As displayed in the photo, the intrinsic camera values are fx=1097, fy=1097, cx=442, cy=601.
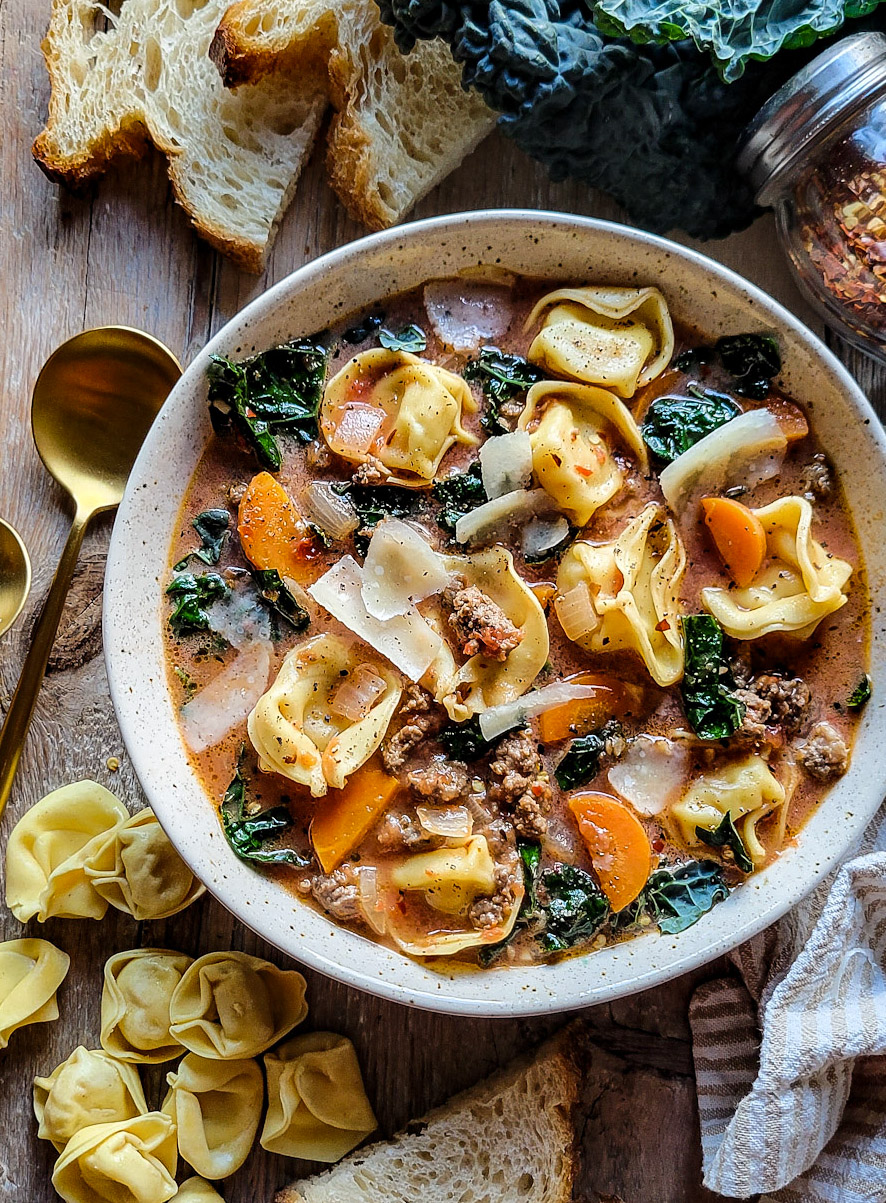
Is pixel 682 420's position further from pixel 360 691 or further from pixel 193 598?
pixel 193 598

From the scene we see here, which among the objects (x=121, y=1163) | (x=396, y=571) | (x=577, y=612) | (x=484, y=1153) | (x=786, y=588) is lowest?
(x=121, y=1163)

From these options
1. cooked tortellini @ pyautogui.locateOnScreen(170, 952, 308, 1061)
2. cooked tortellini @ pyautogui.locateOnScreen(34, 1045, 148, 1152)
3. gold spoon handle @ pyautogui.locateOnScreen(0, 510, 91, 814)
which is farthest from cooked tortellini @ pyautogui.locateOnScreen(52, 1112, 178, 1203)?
gold spoon handle @ pyautogui.locateOnScreen(0, 510, 91, 814)

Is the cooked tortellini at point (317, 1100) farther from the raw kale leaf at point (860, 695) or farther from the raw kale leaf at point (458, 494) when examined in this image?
the raw kale leaf at point (860, 695)

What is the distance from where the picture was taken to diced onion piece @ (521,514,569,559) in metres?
4.16

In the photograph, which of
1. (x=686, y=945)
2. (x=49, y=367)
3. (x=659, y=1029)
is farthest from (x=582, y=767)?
(x=49, y=367)

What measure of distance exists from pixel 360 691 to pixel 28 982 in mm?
1860

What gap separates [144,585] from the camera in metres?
4.13

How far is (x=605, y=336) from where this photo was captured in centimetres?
423

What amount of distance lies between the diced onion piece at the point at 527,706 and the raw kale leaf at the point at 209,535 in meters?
1.20

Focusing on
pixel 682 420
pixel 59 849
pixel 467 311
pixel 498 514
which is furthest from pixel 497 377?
pixel 59 849

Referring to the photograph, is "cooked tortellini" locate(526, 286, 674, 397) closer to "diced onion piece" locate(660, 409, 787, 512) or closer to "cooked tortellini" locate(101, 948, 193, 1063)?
"diced onion piece" locate(660, 409, 787, 512)

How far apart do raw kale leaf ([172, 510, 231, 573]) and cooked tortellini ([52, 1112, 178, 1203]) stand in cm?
223

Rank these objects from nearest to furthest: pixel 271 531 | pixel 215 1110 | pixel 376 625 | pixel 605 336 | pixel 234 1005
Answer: pixel 376 625 < pixel 271 531 < pixel 605 336 < pixel 234 1005 < pixel 215 1110

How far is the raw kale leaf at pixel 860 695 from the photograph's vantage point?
4.20 m
